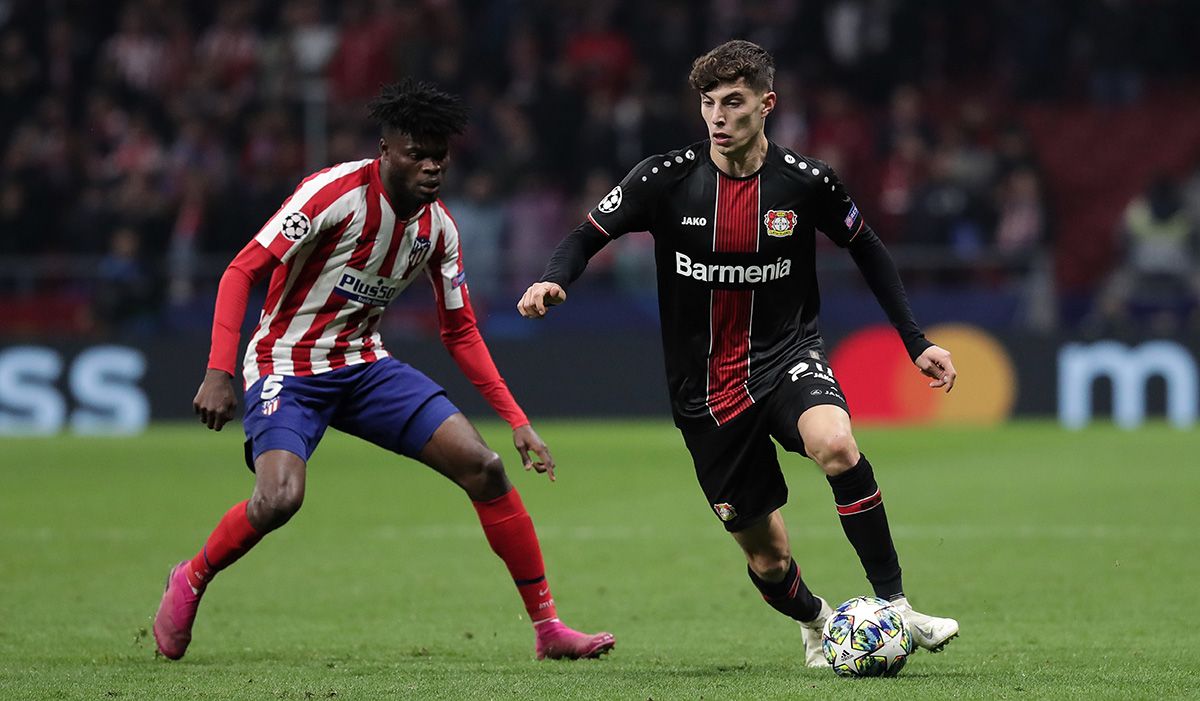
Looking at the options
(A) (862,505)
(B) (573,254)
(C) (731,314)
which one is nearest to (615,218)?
(B) (573,254)

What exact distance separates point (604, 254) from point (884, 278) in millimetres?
12633

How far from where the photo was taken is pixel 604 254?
1870 cm

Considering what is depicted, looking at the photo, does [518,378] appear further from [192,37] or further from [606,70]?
[192,37]

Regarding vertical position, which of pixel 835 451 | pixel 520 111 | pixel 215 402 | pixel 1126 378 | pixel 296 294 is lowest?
pixel 1126 378

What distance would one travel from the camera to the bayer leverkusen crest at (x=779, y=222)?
19.8 feet

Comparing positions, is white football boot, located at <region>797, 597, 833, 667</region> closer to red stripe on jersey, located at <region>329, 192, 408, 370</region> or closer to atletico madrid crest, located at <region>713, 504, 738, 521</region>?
atletico madrid crest, located at <region>713, 504, 738, 521</region>

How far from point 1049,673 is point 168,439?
44.2 ft

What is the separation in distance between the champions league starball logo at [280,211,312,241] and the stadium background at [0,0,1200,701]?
3.31 meters

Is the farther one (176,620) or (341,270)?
(341,270)

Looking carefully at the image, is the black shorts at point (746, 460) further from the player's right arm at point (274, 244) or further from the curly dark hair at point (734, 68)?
the player's right arm at point (274, 244)

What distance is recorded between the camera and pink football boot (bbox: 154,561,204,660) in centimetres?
632

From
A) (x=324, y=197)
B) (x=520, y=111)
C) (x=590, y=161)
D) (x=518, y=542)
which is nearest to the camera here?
(x=324, y=197)

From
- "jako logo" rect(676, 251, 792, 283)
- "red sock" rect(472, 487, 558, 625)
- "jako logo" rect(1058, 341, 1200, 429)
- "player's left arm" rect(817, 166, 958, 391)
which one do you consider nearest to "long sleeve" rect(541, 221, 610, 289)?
"jako logo" rect(676, 251, 792, 283)

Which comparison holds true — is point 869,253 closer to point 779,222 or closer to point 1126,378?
point 779,222
